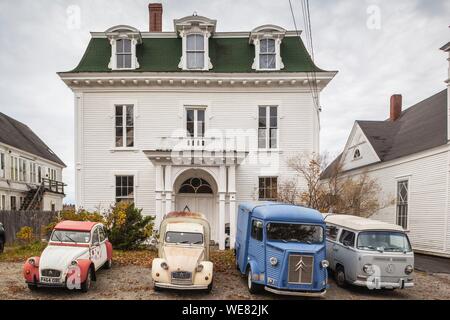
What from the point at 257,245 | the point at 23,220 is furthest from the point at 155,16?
the point at 257,245

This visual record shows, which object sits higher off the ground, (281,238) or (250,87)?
(250,87)

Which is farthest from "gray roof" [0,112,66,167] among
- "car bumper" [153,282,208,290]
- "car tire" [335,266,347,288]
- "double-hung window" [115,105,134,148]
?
"car tire" [335,266,347,288]

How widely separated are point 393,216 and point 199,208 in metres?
12.6

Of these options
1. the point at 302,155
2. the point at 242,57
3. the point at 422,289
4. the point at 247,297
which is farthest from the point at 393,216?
the point at 247,297

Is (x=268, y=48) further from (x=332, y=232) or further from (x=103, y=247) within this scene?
(x=103, y=247)

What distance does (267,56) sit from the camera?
17.9 metres

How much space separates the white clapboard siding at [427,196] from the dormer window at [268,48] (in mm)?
9524

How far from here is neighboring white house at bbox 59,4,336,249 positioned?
17.4m

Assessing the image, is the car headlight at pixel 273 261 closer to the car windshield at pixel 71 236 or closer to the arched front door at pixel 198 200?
the car windshield at pixel 71 236

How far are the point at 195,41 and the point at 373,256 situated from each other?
545 inches

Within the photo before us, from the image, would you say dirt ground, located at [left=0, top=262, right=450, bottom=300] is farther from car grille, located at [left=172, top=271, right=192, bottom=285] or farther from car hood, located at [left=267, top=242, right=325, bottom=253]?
car hood, located at [left=267, top=242, right=325, bottom=253]
